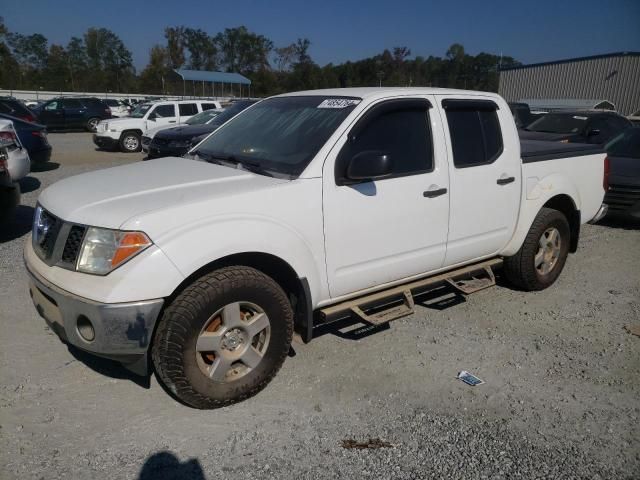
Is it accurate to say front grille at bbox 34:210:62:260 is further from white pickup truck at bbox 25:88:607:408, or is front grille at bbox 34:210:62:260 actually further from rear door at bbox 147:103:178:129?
rear door at bbox 147:103:178:129

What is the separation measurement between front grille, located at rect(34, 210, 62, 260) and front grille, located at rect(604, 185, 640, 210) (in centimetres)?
778

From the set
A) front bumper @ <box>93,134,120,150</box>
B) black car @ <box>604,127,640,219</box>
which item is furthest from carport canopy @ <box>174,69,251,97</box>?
black car @ <box>604,127,640,219</box>

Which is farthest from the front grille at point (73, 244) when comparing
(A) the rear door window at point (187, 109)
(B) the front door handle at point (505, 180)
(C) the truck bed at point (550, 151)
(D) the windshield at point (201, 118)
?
(A) the rear door window at point (187, 109)

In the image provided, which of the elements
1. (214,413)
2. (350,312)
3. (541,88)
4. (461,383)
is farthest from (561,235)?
(541,88)

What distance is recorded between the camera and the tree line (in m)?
60.2

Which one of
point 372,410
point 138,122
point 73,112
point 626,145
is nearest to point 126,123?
point 138,122

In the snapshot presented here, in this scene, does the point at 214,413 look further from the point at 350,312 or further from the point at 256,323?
the point at 350,312

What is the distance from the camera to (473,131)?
405 centimetres

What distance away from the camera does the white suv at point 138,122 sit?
16781 millimetres

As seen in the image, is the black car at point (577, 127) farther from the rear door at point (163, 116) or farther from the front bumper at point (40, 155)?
the rear door at point (163, 116)

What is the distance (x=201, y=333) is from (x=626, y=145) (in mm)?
8906

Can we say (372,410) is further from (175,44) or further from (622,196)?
(175,44)

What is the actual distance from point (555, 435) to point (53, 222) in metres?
3.16

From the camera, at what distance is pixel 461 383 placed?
3.38m
